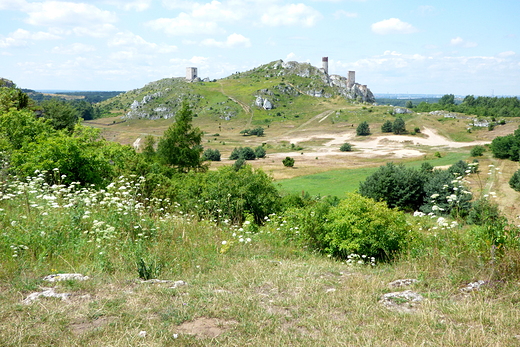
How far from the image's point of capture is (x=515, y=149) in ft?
225

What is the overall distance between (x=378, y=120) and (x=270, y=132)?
37159mm

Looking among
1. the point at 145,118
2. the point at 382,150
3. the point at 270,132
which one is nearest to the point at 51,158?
the point at 382,150

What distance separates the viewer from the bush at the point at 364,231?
10.2 m

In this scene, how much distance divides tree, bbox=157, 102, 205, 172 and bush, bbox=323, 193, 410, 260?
2284 cm

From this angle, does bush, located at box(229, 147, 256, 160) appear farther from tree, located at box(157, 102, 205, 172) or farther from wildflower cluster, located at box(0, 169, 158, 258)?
wildflower cluster, located at box(0, 169, 158, 258)

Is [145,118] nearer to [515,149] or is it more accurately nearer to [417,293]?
[515,149]

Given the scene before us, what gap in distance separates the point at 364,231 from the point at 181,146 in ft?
79.5

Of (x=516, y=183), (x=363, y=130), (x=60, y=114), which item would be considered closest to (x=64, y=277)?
(x=60, y=114)

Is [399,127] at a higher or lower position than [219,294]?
higher

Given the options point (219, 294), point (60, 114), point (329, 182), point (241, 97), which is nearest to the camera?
point (219, 294)

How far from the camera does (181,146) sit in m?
32.3

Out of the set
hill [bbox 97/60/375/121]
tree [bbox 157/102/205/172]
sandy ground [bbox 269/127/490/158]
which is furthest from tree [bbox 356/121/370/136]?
tree [bbox 157/102/205/172]

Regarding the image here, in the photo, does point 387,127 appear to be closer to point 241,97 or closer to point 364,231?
point 241,97

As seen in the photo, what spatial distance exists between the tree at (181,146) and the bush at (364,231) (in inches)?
899
